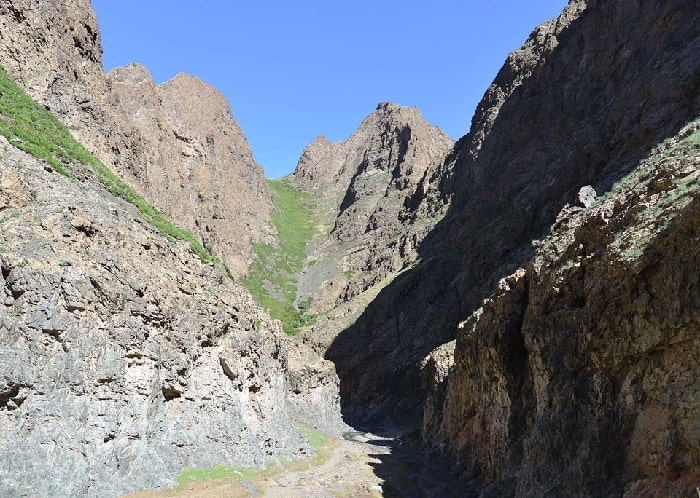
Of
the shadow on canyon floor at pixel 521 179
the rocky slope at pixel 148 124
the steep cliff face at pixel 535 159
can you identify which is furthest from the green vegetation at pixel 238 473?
the steep cliff face at pixel 535 159

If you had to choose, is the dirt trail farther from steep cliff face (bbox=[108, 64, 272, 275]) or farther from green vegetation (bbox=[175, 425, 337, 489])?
steep cliff face (bbox=[108, 64, 272, 275])

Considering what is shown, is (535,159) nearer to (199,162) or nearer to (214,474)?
(214,474)

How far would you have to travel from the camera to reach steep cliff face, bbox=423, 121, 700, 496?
48.3 feet

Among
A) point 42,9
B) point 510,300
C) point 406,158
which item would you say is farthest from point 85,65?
point 406,158

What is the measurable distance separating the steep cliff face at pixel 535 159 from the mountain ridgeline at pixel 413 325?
47 centimetres

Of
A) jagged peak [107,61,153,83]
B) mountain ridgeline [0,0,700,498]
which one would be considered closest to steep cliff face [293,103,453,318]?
mountain ridgeline [0,0,700,498]

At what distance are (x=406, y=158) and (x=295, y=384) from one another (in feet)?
368

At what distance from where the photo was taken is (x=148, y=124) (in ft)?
304

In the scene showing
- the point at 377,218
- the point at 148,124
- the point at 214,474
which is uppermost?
the point at 377,218

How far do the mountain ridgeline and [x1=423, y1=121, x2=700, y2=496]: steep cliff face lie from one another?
3.6 inches

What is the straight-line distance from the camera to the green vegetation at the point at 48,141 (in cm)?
2945

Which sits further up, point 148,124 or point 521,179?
point 148,124

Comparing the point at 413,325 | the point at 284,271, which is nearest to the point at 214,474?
the point at 413,325

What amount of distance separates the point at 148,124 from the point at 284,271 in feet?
184
